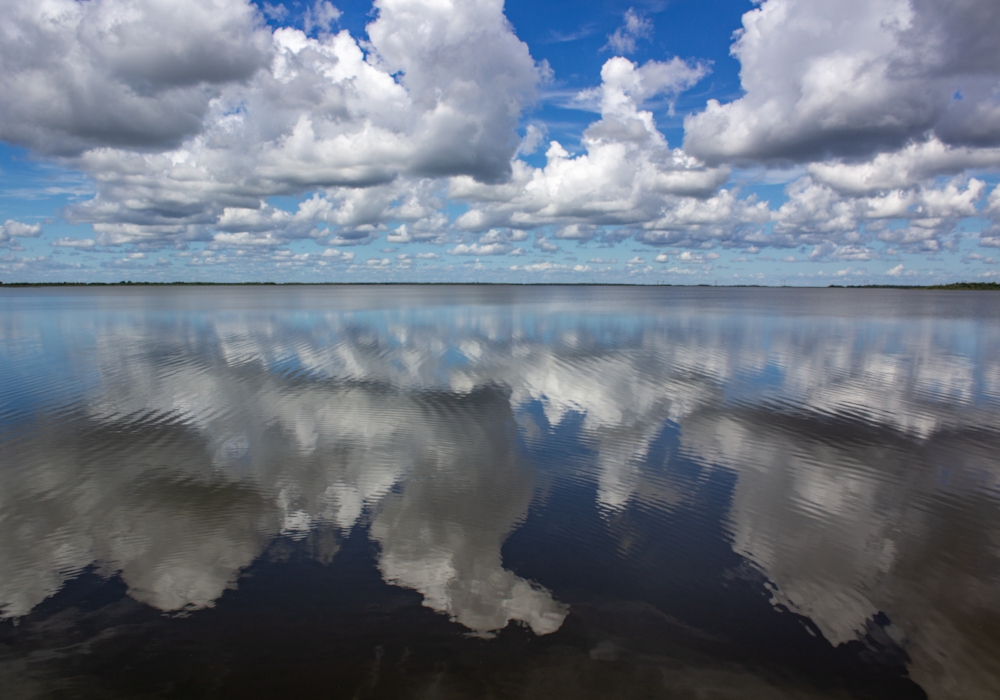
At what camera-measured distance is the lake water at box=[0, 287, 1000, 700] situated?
6219mm

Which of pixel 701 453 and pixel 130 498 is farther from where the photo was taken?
pixel 701 453

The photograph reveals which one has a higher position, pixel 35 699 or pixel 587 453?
pixel 35 699

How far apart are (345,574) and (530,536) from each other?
9.53 ft

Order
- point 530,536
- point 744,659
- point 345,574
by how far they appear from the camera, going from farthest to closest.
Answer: point 530,536 → point 345,574 → point 744,659

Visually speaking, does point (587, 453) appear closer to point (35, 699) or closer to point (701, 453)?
point (701, 453)

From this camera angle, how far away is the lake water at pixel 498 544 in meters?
6.22

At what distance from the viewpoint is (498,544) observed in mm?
8852

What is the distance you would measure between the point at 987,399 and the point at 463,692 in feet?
72.9

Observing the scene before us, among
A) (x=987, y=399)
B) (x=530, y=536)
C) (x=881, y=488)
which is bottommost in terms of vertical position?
(x=987, y=399)

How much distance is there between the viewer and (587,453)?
13.4 metres

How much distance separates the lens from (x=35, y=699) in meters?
5.77

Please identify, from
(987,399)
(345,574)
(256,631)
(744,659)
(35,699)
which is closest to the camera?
(35,699)

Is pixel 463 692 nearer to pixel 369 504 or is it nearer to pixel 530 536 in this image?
pixel 530 536

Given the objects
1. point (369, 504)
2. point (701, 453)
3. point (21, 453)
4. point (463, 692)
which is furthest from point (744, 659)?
point (21, 453)
